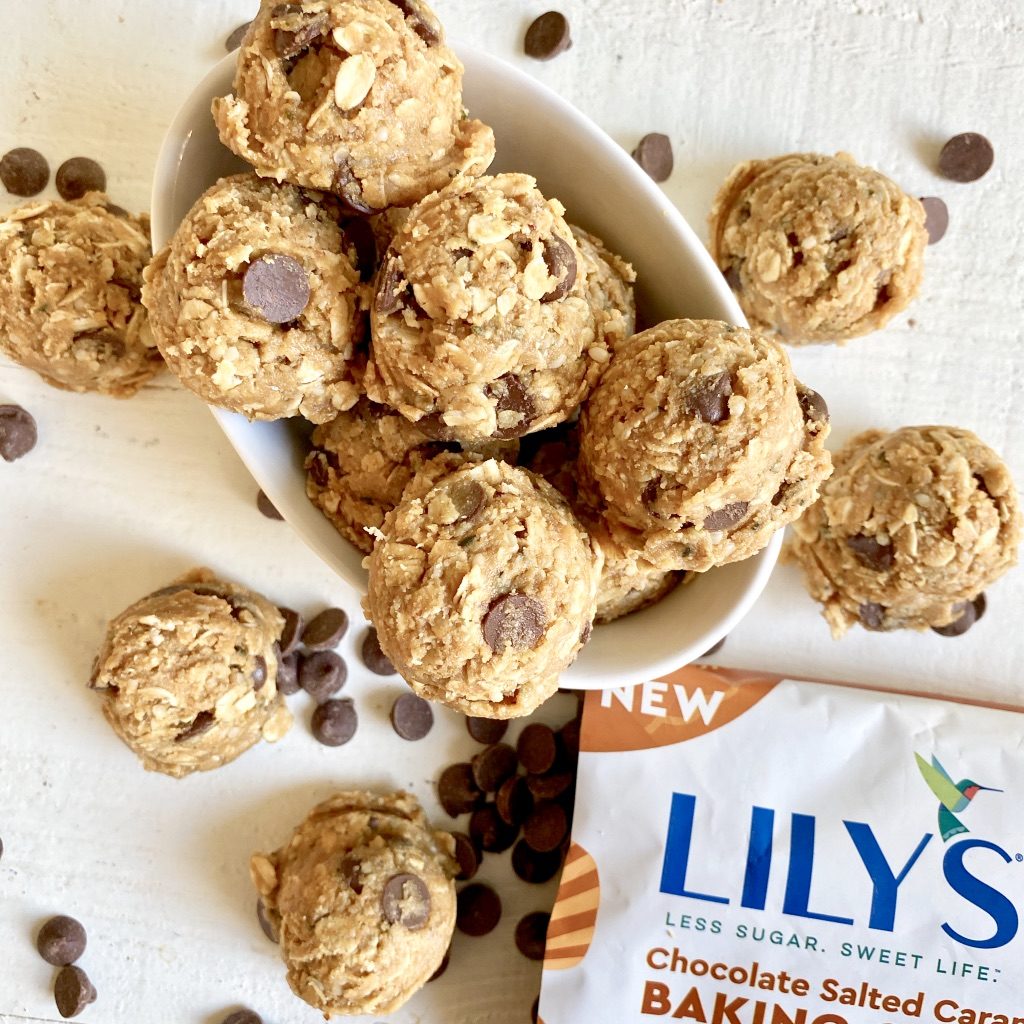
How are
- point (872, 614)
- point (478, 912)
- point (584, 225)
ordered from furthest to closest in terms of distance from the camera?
point (478, 912) → point (872, 614) → point (584, 225)

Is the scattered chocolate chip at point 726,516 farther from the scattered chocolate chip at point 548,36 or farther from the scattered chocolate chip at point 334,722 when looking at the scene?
the scattered chocolate chip at point 548,36

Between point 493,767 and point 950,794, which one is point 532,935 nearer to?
point 493,767

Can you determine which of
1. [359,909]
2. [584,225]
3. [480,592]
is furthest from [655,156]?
[359,909]

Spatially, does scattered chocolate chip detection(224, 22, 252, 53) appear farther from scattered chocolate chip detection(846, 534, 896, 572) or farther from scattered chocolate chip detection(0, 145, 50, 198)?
scattered chocolate chip detection(846, 534, 896, 572)

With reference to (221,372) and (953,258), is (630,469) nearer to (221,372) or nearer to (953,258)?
(221,372)

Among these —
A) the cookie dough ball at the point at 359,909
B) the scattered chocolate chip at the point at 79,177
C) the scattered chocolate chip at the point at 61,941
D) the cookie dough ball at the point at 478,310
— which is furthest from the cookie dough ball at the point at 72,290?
the scattered chocolate chip at the point at 61,941
